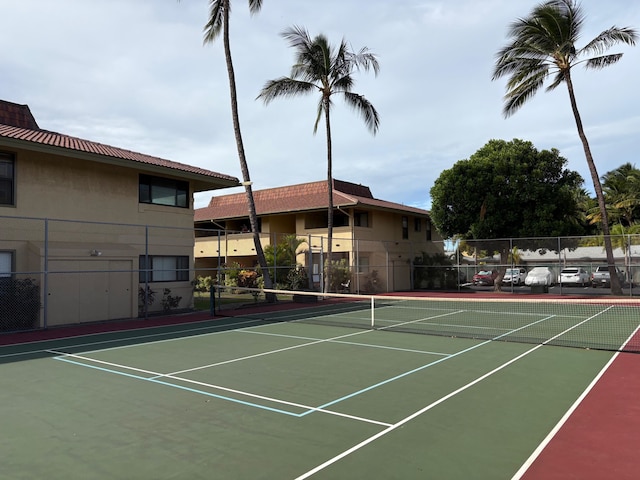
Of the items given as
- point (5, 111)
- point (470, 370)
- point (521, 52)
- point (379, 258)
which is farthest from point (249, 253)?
point (470, 370)

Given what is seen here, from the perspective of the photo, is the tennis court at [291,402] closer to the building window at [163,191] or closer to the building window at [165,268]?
the building window at [165,268]

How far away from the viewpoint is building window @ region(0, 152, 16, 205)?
1573 centimetres

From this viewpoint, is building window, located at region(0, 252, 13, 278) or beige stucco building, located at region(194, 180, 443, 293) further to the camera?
beige stucco building, located at region(194, 180, 443, 293)

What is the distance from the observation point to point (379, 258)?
34.4 meters

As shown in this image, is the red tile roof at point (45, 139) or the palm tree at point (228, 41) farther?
the palm tree at point (228, 41)

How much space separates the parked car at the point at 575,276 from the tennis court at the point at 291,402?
18.2m

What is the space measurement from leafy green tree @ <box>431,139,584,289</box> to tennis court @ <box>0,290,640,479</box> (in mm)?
17517

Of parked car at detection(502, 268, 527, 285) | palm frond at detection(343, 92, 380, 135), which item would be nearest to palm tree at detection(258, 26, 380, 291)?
palm frond at detection(343, 92, 380, 135)

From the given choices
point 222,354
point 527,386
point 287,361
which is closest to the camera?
point 527,386

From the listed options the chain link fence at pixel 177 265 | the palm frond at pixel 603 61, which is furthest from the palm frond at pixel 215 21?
the palm frond at pixel 603 61

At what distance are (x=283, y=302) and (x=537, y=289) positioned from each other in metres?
16.9

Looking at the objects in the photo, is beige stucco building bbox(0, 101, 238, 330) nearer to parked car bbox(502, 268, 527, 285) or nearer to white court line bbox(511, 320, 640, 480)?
white court line bbox(511, 320, 640, 480)

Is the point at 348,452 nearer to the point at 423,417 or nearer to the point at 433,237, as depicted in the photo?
the point at 423,417

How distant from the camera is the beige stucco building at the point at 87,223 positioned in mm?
15875
